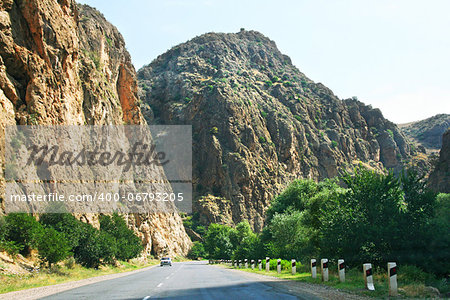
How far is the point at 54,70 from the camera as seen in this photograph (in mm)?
45406

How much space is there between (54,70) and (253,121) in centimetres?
9535

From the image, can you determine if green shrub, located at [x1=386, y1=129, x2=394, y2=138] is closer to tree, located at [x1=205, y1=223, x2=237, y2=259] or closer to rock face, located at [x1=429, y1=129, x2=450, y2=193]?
rock face, located at [x1=429, y1=129, x2=450, y2=193]

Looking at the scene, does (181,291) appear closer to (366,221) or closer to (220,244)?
(366,221)

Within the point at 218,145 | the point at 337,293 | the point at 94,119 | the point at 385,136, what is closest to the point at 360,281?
the point at 337,293

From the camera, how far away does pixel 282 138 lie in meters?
139

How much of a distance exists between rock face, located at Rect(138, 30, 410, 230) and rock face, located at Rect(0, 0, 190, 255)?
169 feet

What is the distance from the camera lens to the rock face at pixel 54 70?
3809 cm

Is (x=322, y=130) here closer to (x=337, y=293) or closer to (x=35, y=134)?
(x=35, y=134)

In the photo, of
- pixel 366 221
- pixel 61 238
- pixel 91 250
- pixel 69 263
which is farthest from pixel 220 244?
pixel 366 221

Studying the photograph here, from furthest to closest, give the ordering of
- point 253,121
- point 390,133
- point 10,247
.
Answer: point 390,133 < point 253,121 < point 10,247

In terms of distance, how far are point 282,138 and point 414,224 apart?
122687 mm

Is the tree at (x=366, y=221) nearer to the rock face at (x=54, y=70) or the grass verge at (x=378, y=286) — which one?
the grass verge at (x=378, y=286)

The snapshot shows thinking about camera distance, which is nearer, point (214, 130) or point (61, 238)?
point (61, 238)

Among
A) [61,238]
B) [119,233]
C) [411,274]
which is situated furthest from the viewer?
[119,233]
